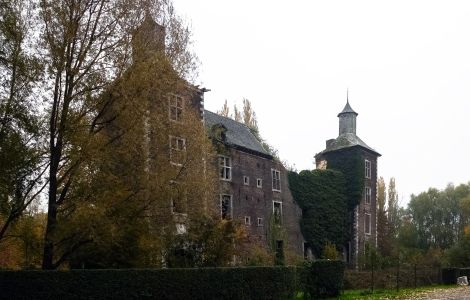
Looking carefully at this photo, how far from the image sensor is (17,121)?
53.7 ft

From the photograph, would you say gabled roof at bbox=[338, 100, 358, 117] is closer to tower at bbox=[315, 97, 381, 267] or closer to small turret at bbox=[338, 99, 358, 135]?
small turret at bbox=[338, 99, 358, 135]

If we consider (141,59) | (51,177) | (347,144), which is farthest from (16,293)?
(347,144)

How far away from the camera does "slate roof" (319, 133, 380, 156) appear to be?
47.2m

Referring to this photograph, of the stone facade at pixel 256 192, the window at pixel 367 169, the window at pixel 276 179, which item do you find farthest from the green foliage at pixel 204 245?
the window at pixel 367 169

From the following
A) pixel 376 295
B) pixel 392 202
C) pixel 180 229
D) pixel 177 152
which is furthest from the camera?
pixel 392 202

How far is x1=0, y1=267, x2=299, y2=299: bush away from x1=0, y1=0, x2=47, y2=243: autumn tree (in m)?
2.06

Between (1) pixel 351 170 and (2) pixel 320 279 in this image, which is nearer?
(2) pixel 320 279

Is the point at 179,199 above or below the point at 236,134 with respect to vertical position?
below

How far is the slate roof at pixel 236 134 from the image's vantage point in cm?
3625

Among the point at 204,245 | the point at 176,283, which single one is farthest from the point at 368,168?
the point at 176,283

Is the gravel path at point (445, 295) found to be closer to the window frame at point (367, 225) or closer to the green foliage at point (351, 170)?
the green foliage at point (351, 170)

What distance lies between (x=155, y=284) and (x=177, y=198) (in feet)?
9.78

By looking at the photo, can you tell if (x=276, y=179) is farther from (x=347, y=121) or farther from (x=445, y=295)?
(x=445, y=295)

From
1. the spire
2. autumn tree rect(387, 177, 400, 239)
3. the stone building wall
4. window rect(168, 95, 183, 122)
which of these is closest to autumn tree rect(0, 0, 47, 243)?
window rect(168, 95, 183, 122)
